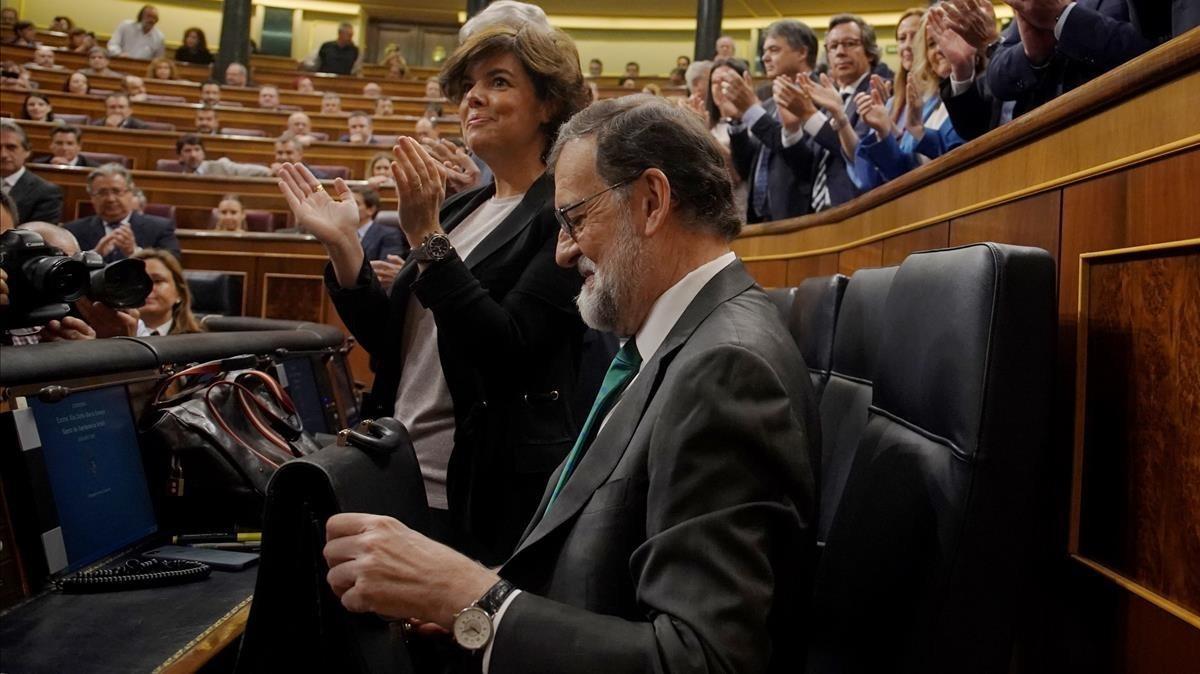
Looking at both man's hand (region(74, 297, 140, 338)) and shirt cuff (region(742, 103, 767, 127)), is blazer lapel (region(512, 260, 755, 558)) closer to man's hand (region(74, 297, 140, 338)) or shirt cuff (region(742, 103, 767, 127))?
man's hand (region(74, 297, 140, 338))

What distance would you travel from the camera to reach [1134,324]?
1.98 ft

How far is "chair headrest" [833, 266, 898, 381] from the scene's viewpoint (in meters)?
0.84

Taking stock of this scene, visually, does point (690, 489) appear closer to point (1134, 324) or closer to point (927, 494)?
point (927, 494)

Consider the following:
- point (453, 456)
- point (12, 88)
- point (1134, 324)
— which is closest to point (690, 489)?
point (1134, 324)

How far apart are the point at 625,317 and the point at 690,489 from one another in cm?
22

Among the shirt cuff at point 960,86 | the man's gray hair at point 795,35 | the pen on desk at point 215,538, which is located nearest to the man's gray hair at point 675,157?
the pen on desk at point 215,538

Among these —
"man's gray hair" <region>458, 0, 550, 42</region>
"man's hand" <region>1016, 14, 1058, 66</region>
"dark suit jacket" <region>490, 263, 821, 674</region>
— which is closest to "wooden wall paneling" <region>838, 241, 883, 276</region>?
"man's hand" <region>1016, 14, 1058, 66</region>

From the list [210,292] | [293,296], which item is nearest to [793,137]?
[210,292]

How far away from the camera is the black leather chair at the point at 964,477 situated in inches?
20.6

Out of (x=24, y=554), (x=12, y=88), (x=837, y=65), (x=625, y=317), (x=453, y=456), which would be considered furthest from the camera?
(x=12, y=88)

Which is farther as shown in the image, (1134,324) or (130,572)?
(130,572)

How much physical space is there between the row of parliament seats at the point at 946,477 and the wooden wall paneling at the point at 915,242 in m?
0.40

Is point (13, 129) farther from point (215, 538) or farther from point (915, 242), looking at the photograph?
point (915, 242)

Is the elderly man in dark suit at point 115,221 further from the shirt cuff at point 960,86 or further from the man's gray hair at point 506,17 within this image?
the shirt cuff at point 960,86
